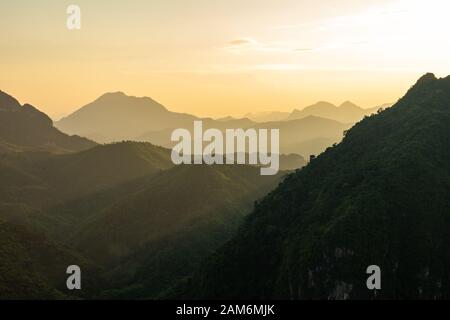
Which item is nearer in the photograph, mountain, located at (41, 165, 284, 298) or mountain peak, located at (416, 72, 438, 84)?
mountain peak, located at (416, 72, 438, 84)

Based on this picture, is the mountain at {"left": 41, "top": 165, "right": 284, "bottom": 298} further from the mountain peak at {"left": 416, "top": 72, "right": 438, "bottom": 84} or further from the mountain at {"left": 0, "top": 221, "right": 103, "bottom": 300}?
the mountain peak at {"left": 416, "top": 72, "right": 438, "bottom": 84}

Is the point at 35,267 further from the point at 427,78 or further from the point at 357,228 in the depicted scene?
the point at 427,78

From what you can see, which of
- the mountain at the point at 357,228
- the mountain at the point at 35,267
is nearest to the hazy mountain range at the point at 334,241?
the mountain at the point at 357,228

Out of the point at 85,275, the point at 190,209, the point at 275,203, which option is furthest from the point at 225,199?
the point at 275,203

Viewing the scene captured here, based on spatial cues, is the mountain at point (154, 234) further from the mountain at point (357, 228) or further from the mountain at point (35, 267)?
the mountain at point (357, 228)

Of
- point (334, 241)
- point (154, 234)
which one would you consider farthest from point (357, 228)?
point (154, 234)

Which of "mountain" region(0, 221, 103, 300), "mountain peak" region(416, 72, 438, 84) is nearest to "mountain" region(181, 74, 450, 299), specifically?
"mountain peak" region(416, 72, 438, 84)

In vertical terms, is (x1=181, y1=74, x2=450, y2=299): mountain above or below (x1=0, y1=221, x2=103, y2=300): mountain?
above
